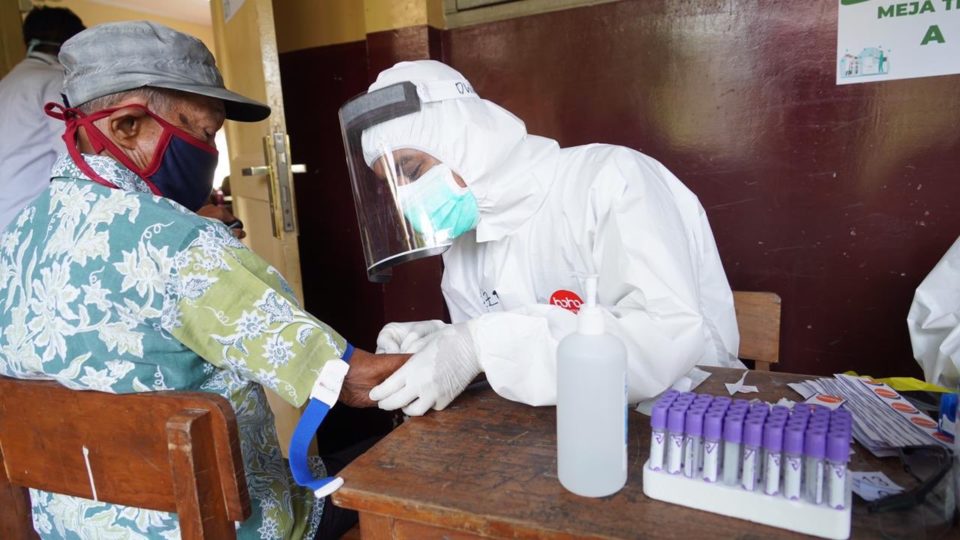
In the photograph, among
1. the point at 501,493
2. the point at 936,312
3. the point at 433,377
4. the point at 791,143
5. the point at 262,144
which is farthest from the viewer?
the point at 262,144

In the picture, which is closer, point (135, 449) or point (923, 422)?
point (135, 449)

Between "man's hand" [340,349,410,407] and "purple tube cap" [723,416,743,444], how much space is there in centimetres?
57

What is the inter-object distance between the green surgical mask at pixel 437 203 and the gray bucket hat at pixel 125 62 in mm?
420

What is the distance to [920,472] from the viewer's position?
76 centimetres

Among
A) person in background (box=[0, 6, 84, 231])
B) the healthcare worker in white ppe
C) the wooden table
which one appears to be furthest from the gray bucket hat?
person in background (box=[0, 6, 84, 231])

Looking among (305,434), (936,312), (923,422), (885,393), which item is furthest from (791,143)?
(305,434)

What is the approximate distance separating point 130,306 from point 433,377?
0.48 m

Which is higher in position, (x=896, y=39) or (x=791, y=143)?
(x=896, y=39)

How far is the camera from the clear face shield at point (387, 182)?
4.07 feet

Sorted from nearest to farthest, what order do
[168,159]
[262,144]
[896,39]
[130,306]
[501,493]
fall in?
[501,493] → [130,306] → [168,159] → [896,39] → [262,144]

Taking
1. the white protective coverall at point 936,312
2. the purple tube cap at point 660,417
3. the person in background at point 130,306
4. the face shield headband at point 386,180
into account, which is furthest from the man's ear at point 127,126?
the white protective coverall at point 936,312

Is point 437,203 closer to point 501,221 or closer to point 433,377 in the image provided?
point 501,221

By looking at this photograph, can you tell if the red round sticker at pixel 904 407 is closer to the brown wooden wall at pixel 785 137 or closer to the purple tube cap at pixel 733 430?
the purple tube cap at pixel 733 430

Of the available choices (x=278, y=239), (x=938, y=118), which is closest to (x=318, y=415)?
(x=278, y=239)
